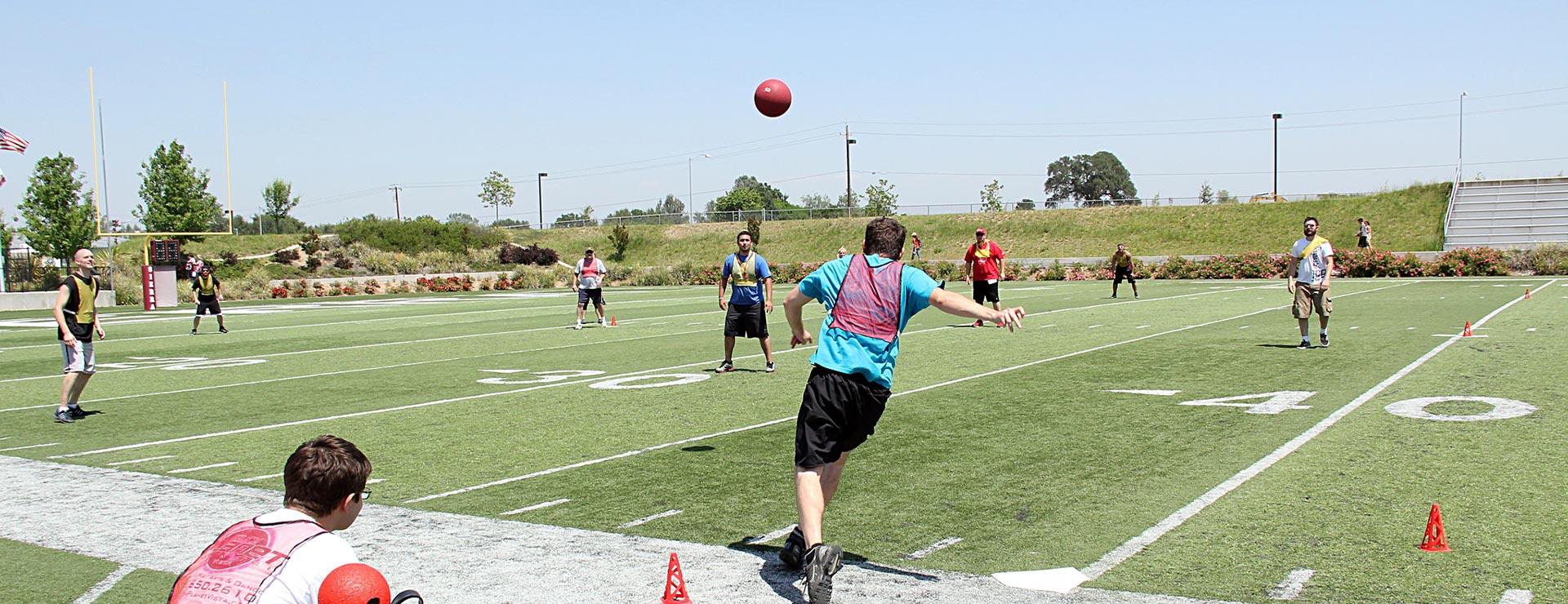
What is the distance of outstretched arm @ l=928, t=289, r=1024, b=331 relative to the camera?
18.3 feet

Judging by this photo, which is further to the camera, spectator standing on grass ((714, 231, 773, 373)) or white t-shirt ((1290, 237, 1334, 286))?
white t-shirt ((1290, 237, 1334, 286))

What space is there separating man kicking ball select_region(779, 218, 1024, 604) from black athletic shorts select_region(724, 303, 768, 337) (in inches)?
345

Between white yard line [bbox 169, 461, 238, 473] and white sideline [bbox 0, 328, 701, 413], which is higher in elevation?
white yard line [bbox 169, 461, 238, 473]

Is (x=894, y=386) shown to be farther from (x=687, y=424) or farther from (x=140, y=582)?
(x=140, y=582)

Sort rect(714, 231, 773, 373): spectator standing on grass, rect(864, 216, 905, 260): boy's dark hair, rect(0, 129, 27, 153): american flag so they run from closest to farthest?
rect(864, 216, 905, 260): boy's dark hair < rect(714, 231, 773, 373): spectator standing on grass < rect(0, 129, 27, 153): american flag

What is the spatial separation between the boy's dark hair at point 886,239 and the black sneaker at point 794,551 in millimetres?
1466

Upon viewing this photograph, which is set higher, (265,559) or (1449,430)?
(265,559)

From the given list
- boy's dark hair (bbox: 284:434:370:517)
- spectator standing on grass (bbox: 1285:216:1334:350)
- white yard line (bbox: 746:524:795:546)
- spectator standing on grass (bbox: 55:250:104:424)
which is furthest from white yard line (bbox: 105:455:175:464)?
spectator standing on grass (bbox: 1285:216:1334:350)

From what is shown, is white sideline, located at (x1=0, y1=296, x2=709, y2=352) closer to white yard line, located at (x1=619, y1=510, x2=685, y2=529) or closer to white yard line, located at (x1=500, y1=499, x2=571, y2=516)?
white yard line, located at (x1=500, y1=499, x2=571, y2=516)

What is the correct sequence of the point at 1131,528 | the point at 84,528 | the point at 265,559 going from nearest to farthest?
the point at 265,559 < the point at 1131,528 < the point at 84,528

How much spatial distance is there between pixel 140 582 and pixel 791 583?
3.26 metres

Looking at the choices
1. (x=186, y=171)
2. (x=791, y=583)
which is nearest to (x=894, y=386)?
(x=791, y=583)

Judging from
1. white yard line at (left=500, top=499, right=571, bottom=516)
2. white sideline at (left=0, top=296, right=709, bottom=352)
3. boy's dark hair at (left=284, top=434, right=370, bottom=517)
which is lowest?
white sideline at (left=0, top=296, right=709, bottom=352)

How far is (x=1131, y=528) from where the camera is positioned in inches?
257
